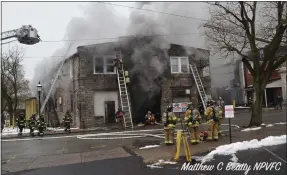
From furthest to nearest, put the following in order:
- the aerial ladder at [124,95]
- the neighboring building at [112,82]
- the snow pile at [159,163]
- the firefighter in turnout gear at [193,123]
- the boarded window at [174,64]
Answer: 1. the boarded window at [174,64]
2. the neighboring building at [112,82]
3. the aerial ladder at [124,95]
4. the firefighter in turnout gear at [193,123]
5. the snow pile at [159,163]

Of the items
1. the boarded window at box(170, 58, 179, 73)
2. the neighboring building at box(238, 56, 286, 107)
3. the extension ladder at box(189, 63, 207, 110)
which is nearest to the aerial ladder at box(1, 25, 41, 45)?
the boarded window at box(170, 58, 179, 73)

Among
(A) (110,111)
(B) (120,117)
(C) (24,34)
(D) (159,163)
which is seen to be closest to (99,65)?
(A) (110,111)

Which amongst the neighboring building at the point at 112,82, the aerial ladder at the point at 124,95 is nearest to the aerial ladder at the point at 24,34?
the neighboring building at the point at 112,82

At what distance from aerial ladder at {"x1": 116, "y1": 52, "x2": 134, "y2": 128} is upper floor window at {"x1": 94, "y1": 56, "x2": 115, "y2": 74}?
631mm

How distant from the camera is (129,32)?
1911 centimetres

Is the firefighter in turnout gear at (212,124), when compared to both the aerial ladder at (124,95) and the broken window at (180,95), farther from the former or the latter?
the broken window at (180,95)

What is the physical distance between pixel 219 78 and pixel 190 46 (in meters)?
3.37

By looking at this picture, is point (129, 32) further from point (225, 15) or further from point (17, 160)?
Result: point (17, 160)

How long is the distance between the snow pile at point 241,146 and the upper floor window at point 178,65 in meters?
12.9

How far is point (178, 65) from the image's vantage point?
2175 centimetres

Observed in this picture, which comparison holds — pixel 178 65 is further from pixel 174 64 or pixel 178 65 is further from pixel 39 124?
pixel 39 124

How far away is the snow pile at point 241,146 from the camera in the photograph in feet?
25.4

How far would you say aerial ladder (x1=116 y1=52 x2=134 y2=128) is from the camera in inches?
742

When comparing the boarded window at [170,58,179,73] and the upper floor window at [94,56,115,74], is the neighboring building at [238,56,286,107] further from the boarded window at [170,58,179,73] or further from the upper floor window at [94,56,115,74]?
the upper floor window at [94,56,115,74]
